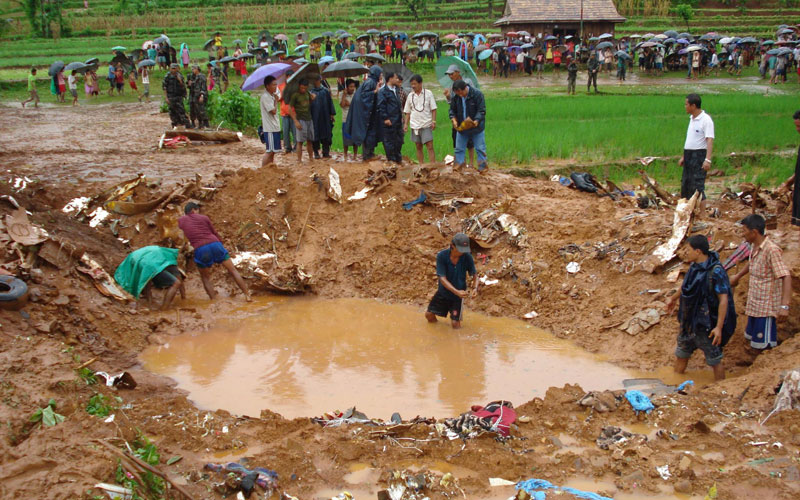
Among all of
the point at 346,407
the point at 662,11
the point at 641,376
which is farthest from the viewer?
the point at 662,11

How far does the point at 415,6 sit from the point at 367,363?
128 feet

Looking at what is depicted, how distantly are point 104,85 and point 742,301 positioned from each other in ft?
93.1

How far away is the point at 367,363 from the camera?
7273mm

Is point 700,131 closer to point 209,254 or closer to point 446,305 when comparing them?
point 446,305

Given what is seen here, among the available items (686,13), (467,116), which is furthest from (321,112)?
(686,13)

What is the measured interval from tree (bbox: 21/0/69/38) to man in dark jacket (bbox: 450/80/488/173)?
1568 inches

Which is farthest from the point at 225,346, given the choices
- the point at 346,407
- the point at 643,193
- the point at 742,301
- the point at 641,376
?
the point at 643,193

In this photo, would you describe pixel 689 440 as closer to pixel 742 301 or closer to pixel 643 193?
pixel 742 301

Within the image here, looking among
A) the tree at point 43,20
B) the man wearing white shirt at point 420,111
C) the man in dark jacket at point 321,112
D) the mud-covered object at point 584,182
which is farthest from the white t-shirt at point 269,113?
the tree at point 43,20

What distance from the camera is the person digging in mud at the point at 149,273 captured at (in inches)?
334

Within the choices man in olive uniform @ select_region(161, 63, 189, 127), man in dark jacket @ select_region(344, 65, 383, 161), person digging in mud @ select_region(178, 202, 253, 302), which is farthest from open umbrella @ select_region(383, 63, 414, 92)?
man in olive uniform @ select_region(161, 63, 189, 127)


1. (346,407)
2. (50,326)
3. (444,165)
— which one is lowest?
(346,407)

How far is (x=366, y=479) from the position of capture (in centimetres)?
475

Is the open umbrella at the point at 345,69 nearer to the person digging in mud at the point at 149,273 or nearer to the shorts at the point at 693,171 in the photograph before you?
the person digging in mud at the point at 149,273
